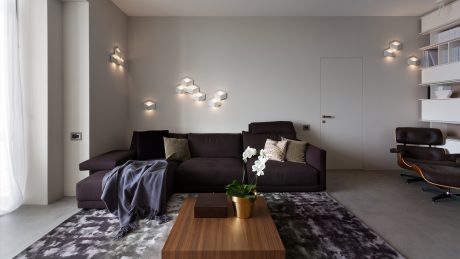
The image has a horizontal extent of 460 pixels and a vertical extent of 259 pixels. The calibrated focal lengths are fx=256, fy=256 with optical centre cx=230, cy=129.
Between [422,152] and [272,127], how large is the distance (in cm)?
247

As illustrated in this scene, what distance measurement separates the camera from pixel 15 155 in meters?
2.91

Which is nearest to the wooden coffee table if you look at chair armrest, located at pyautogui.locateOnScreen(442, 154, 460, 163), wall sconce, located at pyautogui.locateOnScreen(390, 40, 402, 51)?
chair armrest, located at pyautogui.locateOnScreen(442, 154, 460, 163)

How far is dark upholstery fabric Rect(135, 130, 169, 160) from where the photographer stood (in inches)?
156

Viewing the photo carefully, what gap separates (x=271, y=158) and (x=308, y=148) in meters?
0.58

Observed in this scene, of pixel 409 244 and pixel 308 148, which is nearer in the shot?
pixel 409 244

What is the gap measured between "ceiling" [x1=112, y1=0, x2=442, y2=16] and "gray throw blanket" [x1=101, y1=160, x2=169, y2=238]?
9.57 feet

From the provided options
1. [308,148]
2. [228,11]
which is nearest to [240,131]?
[308,148]

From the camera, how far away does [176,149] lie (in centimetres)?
400

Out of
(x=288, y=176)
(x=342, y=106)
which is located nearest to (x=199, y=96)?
(x=288, y=176)

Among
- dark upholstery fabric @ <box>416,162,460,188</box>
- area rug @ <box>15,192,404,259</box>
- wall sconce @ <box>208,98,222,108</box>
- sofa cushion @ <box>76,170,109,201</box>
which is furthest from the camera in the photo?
wall sconce @ <box>208,98,222,108</box>

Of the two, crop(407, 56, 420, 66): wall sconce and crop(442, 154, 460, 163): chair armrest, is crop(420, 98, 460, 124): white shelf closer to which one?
crop(442, 154, 460, 163): chair armrest

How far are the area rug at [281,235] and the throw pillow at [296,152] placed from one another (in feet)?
3.17

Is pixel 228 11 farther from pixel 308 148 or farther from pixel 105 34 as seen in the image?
pixel 308 148

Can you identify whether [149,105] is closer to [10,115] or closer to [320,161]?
[10,115]
